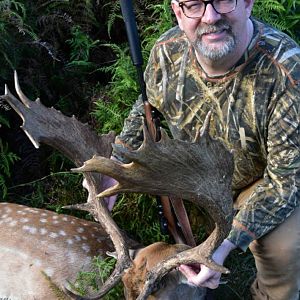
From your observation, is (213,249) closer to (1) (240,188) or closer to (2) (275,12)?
(1) (240,188)

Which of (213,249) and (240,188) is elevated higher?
(213,249)

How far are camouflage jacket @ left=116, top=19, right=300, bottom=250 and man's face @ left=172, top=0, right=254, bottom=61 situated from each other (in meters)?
0.15

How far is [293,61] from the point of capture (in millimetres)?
3455

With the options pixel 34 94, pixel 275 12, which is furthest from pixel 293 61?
pixel 34 94

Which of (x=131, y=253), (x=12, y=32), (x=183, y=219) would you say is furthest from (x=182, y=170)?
(x=12, y=32)

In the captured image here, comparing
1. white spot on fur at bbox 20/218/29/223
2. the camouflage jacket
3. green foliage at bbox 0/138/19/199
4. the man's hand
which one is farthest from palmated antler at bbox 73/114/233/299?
green foliage at bbox 0/138/19/199

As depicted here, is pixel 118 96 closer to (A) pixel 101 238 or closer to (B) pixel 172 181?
(A) pixel 101 238

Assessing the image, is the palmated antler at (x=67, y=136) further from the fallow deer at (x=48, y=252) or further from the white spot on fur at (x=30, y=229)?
the white spot on fur at (x=30, y=229)

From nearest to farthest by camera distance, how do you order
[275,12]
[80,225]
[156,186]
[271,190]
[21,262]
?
[156,186]
[271,190]
[21,262]
[80,225]
[275,12]

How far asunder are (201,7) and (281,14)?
1.71 metres

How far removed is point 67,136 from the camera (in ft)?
12.8

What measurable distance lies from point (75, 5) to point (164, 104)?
1690 mm

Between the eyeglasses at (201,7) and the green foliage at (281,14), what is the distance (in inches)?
57.3

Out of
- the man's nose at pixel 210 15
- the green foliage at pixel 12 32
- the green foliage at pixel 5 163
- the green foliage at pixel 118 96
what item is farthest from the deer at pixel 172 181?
the green foliage at pixel 12 32
